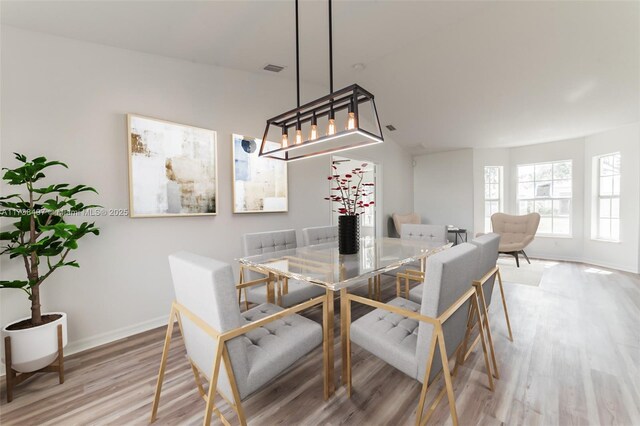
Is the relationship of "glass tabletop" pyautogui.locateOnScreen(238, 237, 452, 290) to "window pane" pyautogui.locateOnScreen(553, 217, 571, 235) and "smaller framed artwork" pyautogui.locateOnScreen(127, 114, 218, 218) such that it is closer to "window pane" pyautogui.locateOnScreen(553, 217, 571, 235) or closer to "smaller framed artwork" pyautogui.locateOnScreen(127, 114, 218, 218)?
"smaller framed artwork" pyautogui.locateOnScreen(127, 114, 218, 218)

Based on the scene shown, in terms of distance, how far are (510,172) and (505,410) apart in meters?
6.23

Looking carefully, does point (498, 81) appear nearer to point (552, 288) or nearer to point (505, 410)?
point (552, 288)

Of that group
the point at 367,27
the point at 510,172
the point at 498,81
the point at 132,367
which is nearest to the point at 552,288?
the point at 498,81

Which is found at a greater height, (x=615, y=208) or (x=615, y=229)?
(x=615, y=208)

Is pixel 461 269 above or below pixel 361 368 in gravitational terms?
above

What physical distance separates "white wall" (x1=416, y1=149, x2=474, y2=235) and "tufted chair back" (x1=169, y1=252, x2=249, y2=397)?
6.47 meters

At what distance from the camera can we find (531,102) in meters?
4.14

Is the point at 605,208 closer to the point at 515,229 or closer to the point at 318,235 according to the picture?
the point at 515,229

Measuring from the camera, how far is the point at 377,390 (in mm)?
1756

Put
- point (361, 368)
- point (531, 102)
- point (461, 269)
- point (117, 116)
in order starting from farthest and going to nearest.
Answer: point (531, 102) → point (117, 116) → point (361, 368) → point (461, 269)

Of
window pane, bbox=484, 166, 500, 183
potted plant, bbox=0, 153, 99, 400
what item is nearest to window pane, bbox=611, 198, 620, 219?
window pane, bbox=484, 166, 500, 183

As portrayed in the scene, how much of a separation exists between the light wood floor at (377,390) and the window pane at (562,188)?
4.16 metres

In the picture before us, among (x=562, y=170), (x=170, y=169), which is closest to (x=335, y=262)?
(x=170, y=169)

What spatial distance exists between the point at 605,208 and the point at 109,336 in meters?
8.02
